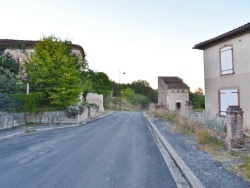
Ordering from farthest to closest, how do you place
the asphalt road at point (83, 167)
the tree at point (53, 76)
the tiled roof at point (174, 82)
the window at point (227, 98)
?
1. the tiled roof at point (174, 82)
2. the tree at point (53, 76)
3. the window at point (227, 98)
4. the asphalt road at point (83, 167)

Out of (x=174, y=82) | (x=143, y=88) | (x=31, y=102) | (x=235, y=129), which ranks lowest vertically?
(x=235, y=129)

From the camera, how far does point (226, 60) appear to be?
18422mm

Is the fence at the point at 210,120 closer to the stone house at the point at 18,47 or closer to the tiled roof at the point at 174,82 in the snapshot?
the stone house at the point at 18,47

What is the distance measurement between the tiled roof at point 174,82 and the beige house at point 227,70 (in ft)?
97.9

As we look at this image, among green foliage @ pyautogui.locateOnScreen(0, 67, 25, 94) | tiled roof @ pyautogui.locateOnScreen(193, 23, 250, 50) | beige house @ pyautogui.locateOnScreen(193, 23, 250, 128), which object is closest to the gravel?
beige house @ pyautogui.locateOnScreen(193, 23, 250, 128)

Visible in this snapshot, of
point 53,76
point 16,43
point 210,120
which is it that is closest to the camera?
point 210,120

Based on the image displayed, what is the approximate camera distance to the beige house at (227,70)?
16734 millimetres

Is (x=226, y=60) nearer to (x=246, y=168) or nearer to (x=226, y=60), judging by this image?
(x=226, y=60)

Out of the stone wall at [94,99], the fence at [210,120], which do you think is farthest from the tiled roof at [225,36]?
the stone wall at [94,99]

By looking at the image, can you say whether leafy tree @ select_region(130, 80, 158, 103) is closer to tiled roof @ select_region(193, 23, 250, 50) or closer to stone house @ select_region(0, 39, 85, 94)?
stone house @ select_region(0, 39, 85, 94)

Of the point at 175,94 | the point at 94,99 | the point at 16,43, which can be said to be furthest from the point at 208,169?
the point at 175,94

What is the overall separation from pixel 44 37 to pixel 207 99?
54.6ft

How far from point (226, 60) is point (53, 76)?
1479 centimetres

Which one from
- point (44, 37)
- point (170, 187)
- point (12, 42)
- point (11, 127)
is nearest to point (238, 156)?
point (170, 187)
